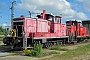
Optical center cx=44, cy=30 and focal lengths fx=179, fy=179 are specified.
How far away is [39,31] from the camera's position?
1683 centimetres

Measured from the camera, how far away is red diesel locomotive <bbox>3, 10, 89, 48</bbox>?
14938 mm

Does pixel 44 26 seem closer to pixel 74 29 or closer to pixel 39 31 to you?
pixel 39 31

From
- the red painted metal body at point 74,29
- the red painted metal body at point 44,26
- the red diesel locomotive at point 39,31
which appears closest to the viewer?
the red diesel locomotive at point 39,31

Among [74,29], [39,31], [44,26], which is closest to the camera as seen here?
[39,31]

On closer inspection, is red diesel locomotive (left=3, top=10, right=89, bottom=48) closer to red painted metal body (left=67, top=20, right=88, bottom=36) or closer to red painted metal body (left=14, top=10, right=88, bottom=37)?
red painted metal body (left=14, top=10, right=88, bottom=37)

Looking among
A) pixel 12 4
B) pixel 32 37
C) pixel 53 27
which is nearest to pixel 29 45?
pixel 32 37

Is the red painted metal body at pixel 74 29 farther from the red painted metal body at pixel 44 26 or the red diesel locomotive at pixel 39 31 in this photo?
the red painted metal body at pixel 44 26

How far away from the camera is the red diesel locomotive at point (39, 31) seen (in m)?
14.9

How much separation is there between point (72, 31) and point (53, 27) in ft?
19.9

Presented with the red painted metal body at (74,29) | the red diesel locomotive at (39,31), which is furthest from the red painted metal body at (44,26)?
the red painted metal body at (74,29)

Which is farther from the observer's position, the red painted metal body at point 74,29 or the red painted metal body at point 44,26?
the red painted metal body at point 74,29

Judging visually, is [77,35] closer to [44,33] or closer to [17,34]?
[44,33]

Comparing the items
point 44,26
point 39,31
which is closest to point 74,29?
point 44,26

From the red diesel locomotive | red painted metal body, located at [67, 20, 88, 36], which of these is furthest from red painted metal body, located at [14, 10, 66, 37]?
red painted metal body, located at [67, 20, 88, 36]
